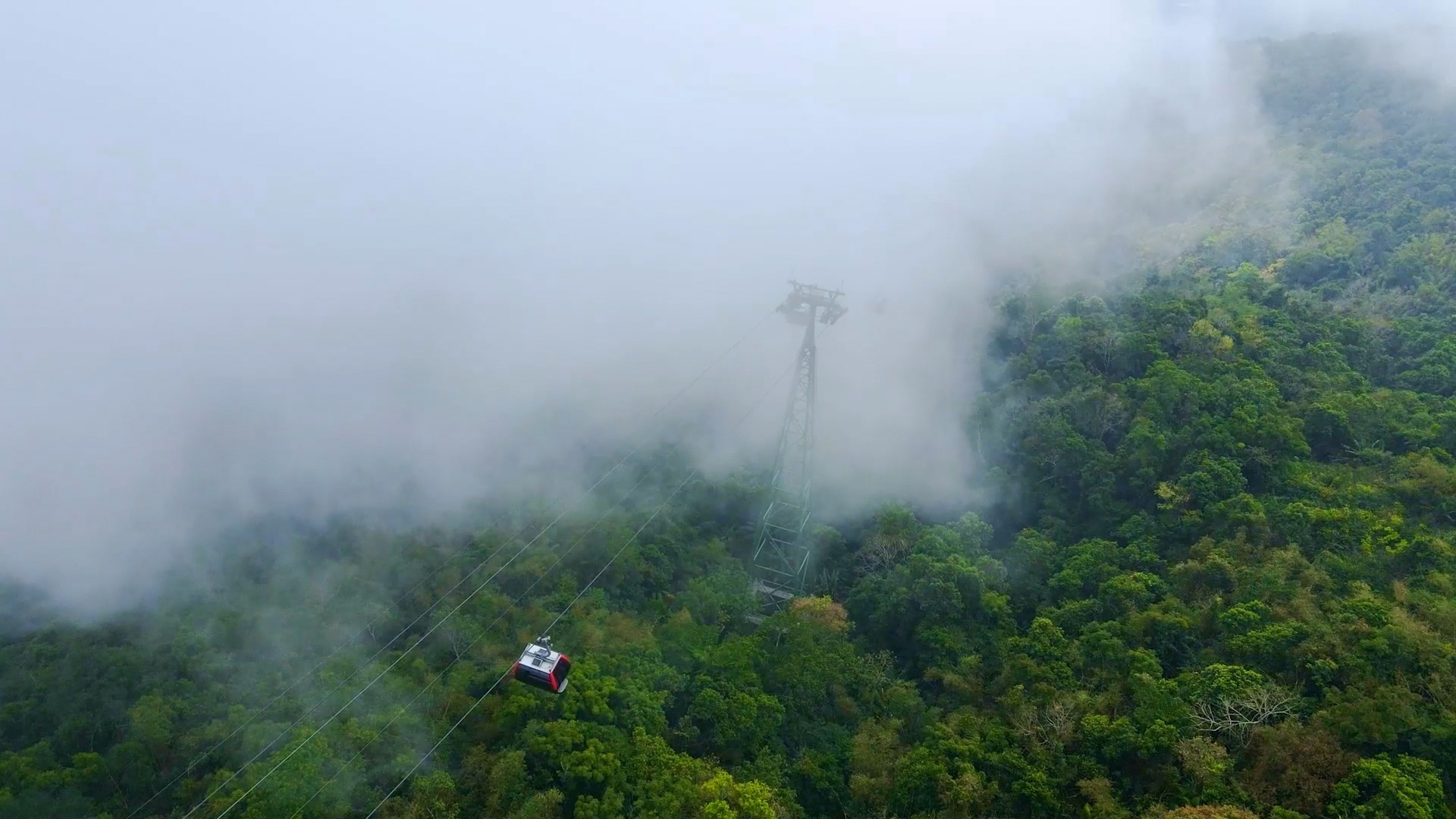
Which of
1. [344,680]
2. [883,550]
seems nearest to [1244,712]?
[883,550]

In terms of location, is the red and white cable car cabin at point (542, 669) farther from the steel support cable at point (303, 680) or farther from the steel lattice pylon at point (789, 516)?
the steel lattice pylon at point (789, 516)

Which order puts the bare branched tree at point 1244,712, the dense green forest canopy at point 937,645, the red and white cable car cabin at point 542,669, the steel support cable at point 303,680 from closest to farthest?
1. the dense green forest canopy at point 937,645
2. the bare branched tree at point 1244,712
3. the red and white cable car cabin at point 542,669
4. the steel support cable at point 303,680

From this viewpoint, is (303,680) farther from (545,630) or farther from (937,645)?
(937,645)

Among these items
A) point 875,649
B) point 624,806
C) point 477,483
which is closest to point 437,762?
point 624,806

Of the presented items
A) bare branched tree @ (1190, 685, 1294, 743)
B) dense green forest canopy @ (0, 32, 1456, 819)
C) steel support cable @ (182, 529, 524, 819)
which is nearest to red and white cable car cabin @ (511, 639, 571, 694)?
dense green forest canopy @ (0, 32, 1456, 819)

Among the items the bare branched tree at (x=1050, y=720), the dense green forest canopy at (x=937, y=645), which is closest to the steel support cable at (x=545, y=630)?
the dense green forest canopy at (x=937, y=645)

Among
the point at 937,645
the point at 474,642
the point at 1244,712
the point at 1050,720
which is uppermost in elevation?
the point at 1244,712

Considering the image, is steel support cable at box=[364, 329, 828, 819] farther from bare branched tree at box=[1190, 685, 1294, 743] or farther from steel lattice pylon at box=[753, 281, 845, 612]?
bare branched tree at box=[1190, 685, 1294, 743]
